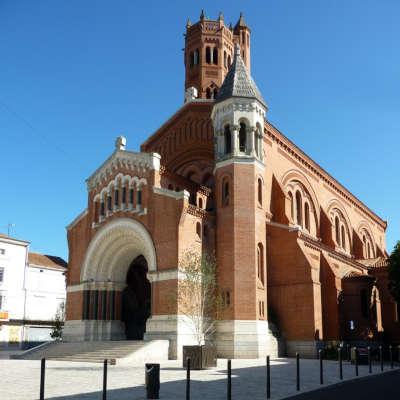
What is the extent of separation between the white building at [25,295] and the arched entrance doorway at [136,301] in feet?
74.8

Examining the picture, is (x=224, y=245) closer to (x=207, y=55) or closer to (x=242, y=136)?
(x=242, y=136)

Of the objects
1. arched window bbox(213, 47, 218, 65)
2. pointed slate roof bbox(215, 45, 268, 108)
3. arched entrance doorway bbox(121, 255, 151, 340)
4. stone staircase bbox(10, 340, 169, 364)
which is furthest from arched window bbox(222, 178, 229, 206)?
arched window bbox(213, 47, 218, 65)

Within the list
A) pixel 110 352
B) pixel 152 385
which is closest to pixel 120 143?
pixel 110 352

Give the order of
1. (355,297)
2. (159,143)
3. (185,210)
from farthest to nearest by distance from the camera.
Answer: (159,143), (355,297), (185,210)

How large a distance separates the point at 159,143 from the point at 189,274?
58.5 feet

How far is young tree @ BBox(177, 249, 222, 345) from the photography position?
97.7 feet

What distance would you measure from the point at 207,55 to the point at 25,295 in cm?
3384

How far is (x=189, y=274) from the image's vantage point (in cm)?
2969

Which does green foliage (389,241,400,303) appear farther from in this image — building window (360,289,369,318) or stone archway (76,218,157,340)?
stone archway (76,218,157,340)

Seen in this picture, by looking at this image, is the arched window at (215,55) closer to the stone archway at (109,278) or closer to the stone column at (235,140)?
the stone column at (235,140)

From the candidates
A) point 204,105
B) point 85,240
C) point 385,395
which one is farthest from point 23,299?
point 385,395

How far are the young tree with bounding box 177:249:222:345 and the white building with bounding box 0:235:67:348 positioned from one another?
107ft

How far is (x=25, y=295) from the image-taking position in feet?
194

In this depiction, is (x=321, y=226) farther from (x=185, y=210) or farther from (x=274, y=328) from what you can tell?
(x=185, y=210)
